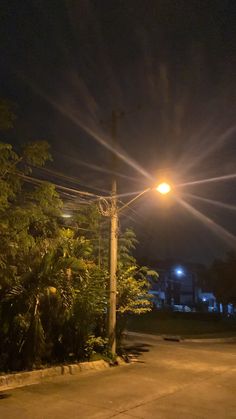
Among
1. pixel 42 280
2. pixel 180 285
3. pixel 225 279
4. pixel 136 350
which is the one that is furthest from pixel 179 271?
pixel 42 280

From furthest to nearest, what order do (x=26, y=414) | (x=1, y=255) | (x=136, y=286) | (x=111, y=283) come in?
(x=136, y=286), (x=111, y=283), (x=1, y=255), (x=26, y=414)

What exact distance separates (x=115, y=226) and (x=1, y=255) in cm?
517

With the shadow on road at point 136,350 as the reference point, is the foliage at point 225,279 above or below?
above

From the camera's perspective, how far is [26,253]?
40.5 feet

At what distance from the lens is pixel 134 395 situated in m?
10.2

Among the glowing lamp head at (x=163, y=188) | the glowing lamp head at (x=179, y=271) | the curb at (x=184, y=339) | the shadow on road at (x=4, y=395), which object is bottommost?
the shadow on road at (x=4, y=395)

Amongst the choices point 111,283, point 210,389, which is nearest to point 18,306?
point 111,283

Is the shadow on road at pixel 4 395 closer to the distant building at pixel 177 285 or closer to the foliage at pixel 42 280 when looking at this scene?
the foliage at pixel 42 280

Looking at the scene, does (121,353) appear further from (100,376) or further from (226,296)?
(226,296)

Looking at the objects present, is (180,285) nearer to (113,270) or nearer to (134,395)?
(113,270)

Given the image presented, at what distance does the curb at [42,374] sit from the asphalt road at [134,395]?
284mm

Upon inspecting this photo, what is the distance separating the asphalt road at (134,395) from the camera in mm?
8711

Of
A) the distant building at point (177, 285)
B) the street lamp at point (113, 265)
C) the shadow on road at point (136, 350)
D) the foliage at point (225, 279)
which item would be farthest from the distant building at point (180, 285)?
the street lamp at point (113, 265)

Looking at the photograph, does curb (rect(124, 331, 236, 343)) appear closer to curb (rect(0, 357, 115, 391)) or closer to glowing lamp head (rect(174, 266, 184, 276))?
curb (rect(0, 357, 115, 391))
